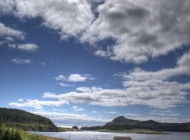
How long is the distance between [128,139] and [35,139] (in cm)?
9866

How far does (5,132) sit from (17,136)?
427 cm

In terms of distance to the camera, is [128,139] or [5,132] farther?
[128,139]

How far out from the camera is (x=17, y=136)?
72000 mm

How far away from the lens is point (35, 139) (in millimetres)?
83688

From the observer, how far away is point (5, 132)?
238ft

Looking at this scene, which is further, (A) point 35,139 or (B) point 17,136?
(A) point 35,139

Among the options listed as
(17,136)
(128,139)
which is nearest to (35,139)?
(17,136)

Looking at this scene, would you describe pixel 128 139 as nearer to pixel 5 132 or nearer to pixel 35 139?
pixel 35 139

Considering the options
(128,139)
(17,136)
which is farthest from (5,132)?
(128,139)

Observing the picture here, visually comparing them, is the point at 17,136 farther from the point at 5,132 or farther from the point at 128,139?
the point at 128,139

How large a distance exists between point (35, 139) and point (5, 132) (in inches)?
560

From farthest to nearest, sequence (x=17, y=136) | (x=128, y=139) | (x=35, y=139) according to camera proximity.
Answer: (x=128, y=139) → (x=35, y=139) → (x=17, y=136)

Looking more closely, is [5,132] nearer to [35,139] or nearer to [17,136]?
[17,136]

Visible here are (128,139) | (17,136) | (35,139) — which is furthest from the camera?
Answer: (128,139)
